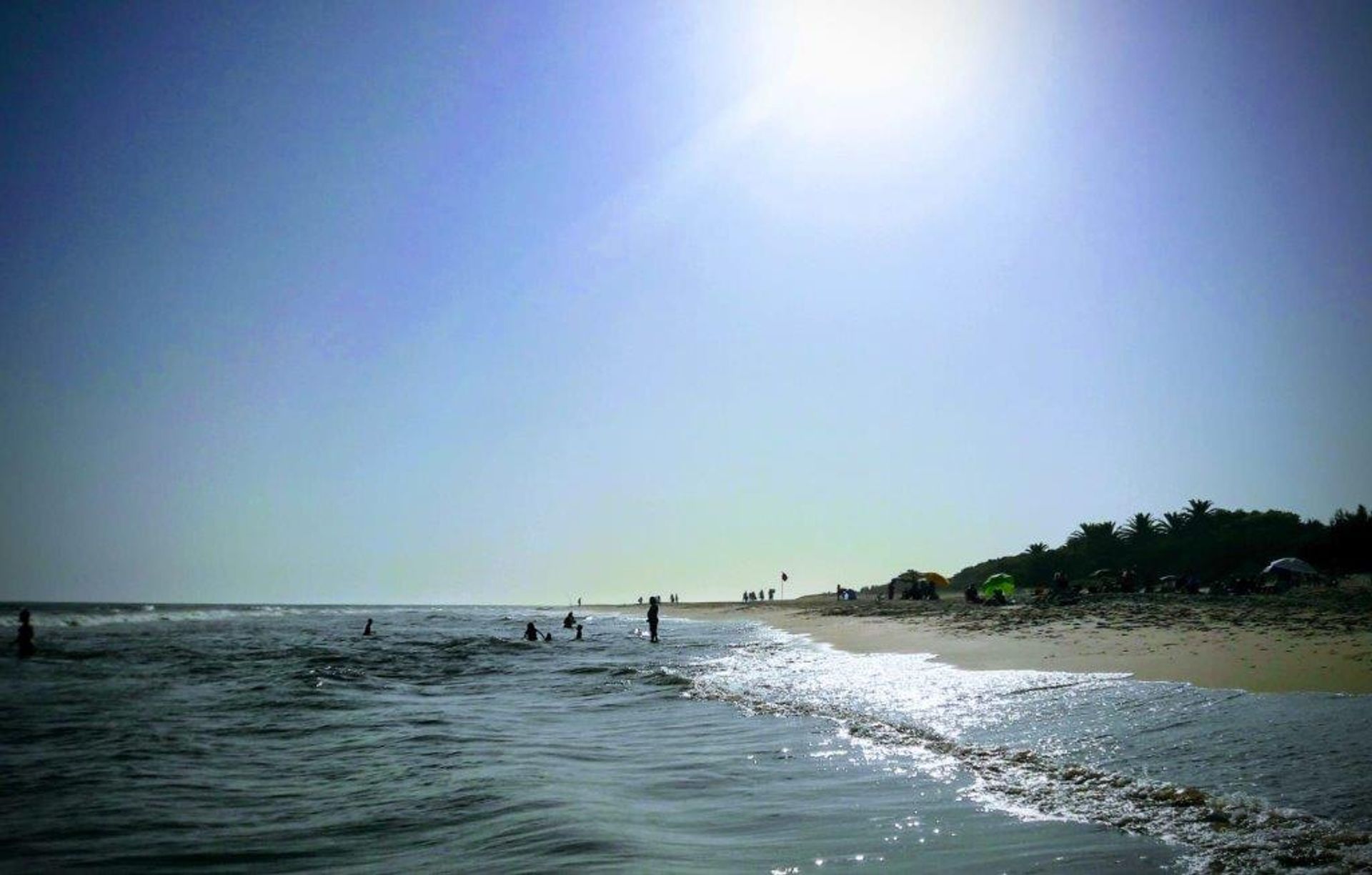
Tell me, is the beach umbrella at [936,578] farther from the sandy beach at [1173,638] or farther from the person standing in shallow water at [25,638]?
the person standing in shallow water at [25,638]

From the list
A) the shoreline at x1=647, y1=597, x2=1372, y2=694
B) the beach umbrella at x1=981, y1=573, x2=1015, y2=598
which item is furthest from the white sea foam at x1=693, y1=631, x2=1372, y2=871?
the beach umbrella at x1=981, y1=573, x2=1015, y2=598

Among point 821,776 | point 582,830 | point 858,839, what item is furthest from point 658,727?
point 858,839

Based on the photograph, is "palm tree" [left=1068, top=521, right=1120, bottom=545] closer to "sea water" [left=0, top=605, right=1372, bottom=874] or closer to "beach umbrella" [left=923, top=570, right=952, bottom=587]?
"beach umbrella" [left=923, top=570, right=952, bottom=587]

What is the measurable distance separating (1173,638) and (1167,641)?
1.18 feet

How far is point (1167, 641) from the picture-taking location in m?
17.5

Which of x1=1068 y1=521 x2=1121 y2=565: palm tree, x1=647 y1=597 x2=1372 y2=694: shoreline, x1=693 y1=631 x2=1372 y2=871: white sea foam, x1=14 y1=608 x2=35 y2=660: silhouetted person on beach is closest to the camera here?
x1=693 y1=631 x2=1372 y2=871: white sea foam

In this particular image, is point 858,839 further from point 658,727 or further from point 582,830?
point 658,727

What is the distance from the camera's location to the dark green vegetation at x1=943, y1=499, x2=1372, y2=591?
37.5 meters

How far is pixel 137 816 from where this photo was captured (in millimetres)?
7746

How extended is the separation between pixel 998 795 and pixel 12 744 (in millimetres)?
14161

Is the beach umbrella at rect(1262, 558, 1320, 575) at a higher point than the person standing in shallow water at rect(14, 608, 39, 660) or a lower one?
higher

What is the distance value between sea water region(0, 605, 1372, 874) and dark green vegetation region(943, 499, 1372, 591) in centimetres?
3408

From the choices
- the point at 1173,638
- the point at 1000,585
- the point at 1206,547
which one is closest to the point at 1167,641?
the point at 1173,638

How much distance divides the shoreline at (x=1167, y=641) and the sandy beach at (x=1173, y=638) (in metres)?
0.04
